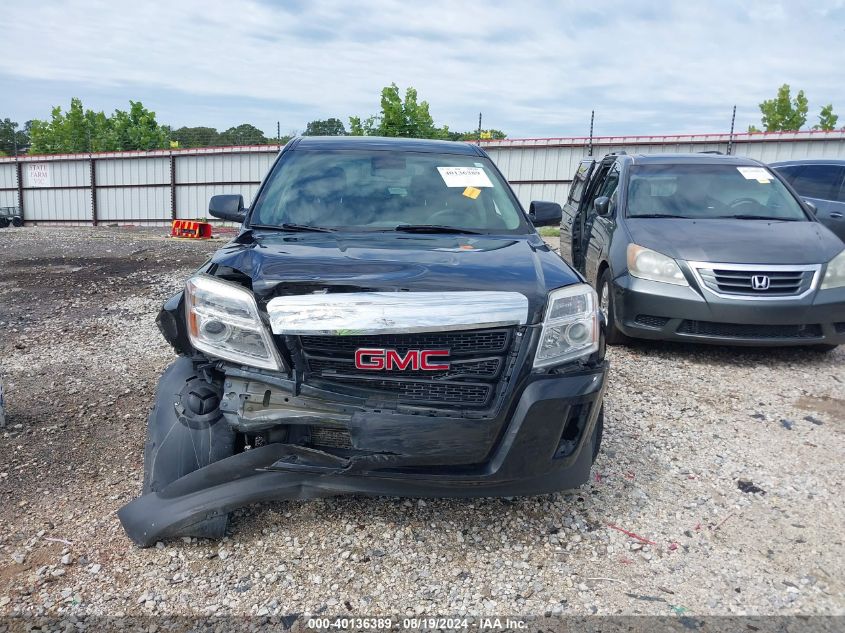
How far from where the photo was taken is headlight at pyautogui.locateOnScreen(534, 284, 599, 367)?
2.54m

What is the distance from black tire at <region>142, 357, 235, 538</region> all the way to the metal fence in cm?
2018

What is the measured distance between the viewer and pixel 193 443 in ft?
8.48

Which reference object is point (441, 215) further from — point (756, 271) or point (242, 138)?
point (242, 138)

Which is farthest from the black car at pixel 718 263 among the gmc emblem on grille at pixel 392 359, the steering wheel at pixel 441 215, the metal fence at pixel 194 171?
the metal fence at pixel 194 171

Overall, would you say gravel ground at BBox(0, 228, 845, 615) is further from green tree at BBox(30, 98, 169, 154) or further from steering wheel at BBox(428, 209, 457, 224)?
green tree at BBox(30, 98, 169, 154)

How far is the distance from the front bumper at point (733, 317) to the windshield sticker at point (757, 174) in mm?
1595

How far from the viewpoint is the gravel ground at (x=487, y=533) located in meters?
2.37

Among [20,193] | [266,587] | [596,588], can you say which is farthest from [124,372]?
[20,193]

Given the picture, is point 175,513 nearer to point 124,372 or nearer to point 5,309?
point 124,372

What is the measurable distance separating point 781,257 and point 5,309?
7.69 metres

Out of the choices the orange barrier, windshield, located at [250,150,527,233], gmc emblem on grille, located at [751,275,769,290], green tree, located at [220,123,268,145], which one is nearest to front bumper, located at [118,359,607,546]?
windshield, located at [250,150,527,233]

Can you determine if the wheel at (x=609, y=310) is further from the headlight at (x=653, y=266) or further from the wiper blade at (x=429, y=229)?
the wiper blade at (x=429, y=229)

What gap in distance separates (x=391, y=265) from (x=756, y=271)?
3.63 m

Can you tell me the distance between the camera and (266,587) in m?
2.41
